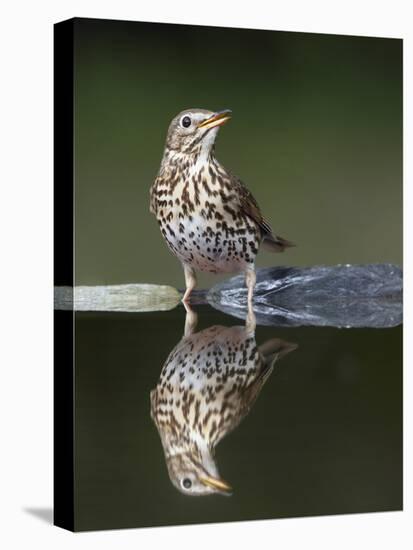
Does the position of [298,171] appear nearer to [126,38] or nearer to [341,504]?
[126,38]

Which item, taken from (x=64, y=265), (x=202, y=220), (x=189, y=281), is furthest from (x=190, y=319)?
(x=64, y=265)

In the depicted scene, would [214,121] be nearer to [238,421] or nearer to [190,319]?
[190,319]

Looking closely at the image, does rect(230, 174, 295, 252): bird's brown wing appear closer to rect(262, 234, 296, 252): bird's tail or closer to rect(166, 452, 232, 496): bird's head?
rect(262, 234, 296, 252): bird's tail

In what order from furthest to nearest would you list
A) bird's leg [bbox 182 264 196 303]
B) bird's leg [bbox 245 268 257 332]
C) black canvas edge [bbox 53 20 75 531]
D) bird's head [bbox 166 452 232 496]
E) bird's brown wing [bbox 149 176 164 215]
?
1. bird's leg [bbox 245 268 257 332]
2. bird's leg [bbox 182 264 196 303]
3. bird's brown wing [bbox 149 176 164 215]
4. bird's head [bbox 166 452 232 496]
5. black canvas edge [bbox 53 20 75 531]

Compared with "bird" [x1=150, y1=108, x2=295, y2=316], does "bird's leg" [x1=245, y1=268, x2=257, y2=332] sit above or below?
below

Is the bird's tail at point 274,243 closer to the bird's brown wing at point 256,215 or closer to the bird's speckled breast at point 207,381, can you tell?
the bird's brown wing at point 256,215

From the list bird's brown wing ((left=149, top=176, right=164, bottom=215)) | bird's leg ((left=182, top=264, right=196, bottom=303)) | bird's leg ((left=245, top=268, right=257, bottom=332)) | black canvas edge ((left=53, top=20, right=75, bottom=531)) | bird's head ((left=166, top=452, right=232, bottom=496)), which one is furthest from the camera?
bird's leg ((left=245, top=268, right=257, bottom=332))

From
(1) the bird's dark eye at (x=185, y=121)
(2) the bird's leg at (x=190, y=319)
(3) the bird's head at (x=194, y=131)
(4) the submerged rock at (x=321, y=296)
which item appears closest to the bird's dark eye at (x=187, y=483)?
(2) the bird's leg at (x=190, y=319)

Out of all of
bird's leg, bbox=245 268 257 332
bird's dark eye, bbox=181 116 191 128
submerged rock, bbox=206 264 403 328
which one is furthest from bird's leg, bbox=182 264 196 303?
bird's dark eye, bbox=181 116 191 128
